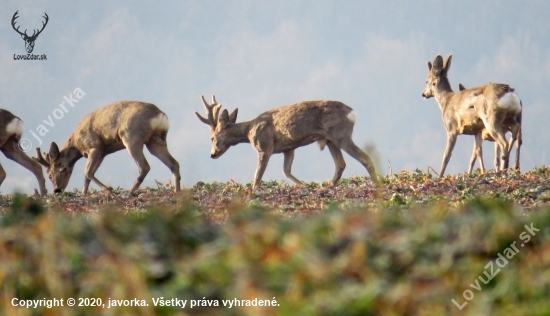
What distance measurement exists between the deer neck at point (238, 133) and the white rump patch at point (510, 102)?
5.24 meters

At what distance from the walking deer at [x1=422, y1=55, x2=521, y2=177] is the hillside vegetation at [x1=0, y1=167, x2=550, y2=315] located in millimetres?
12190

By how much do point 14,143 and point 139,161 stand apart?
10.7 feet

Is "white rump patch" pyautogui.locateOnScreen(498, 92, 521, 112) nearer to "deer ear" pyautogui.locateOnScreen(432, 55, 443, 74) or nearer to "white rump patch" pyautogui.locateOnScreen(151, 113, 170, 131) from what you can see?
"deer ear" pyautogui.locateOnScreen(432, 55, 443, 74)

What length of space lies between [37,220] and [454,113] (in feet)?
47.1

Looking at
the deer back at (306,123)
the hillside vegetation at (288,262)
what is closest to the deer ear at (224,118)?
the deer back at (306,123)

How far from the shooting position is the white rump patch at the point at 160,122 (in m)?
20.0

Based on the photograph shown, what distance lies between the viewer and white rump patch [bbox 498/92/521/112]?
62.7 feet

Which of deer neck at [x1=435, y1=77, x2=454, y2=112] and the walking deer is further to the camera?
deer neck at [x1=435, y1=77, x2=454, y2=112]

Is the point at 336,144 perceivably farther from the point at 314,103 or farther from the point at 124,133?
the point at 124,133

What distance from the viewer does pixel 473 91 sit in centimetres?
2019

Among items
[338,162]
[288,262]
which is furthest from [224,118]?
[288,262]

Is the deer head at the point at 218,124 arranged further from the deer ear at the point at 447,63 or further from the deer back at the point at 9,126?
the deer ear at the point at 447,63

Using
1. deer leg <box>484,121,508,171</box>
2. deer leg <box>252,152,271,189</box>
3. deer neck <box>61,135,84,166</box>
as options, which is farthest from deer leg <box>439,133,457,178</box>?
deer neck <box>61,135,84,166</box>

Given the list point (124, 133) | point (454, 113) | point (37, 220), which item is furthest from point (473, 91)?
point (37, 220)
